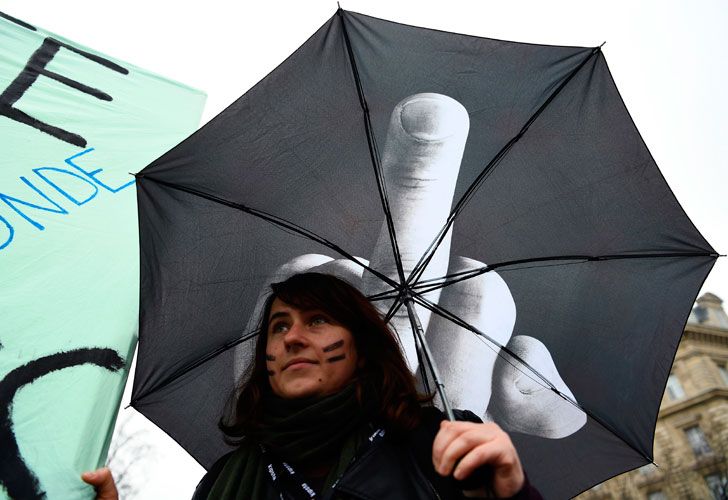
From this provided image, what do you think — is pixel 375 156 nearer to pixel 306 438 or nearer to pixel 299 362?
pixel 299 362

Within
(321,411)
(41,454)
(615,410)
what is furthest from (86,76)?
(615,410)

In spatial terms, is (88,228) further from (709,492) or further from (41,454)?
(709,492)

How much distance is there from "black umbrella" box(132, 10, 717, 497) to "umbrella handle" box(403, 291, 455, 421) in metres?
0.02

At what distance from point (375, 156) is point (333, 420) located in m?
1.23

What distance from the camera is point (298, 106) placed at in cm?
234

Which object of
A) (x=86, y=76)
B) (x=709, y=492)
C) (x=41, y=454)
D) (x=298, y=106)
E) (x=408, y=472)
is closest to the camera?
(x=408, y=472)

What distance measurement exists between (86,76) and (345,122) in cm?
163

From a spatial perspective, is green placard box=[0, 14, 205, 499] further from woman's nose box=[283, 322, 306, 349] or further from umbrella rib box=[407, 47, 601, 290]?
umbrella rib box=[407, 47, 601, 290]

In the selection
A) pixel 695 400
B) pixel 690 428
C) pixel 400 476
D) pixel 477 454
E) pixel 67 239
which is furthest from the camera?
pixel 695 400

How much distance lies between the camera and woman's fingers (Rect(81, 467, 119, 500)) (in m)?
1.81

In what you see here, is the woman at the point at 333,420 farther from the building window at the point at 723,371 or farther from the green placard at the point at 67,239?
the building window at the point at 723,371

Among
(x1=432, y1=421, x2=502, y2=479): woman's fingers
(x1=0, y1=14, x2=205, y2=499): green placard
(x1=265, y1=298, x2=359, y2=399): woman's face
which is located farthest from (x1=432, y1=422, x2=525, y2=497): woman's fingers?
(x1=0, y1=14, x2=205, y2=499): green placard

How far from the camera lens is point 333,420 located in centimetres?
182

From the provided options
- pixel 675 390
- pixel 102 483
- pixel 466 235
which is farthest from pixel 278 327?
pixel 675 390
